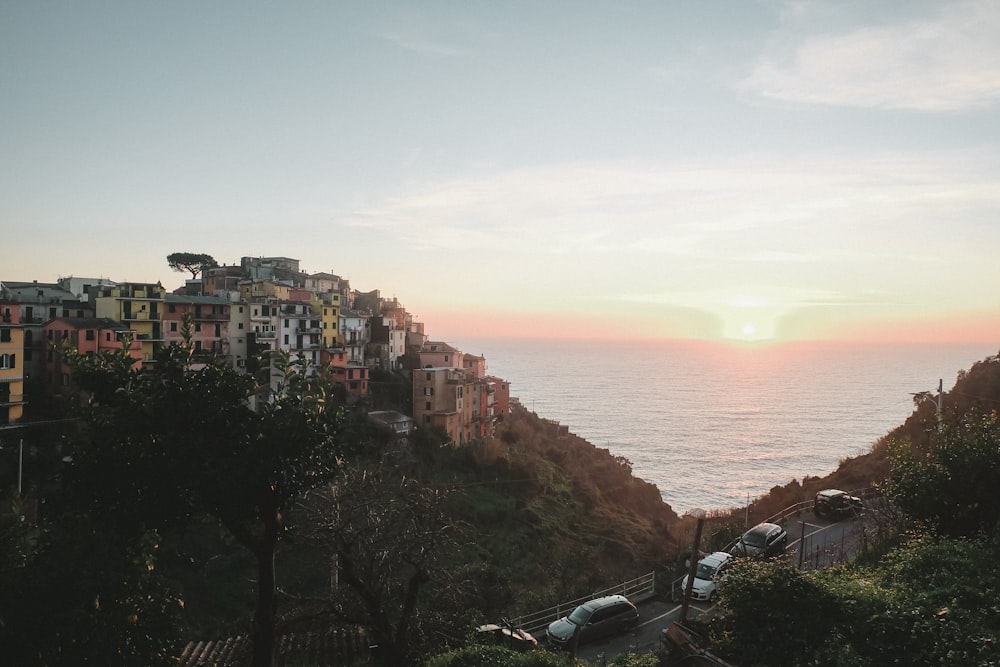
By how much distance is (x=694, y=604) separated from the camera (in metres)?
22.4

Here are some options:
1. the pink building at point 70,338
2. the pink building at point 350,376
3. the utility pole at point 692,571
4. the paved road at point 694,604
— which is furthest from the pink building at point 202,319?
the utility pole at point 692,571

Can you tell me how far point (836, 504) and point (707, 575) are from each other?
11.0 metres

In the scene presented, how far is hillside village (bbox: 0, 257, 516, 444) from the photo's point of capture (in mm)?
49312

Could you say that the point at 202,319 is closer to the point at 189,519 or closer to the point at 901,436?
the point at 189,519

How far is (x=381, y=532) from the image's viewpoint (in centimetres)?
1379

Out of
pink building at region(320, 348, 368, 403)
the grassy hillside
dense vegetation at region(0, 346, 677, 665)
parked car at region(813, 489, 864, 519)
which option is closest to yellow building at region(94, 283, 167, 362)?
pink building at region(320, 348, 368, 403)

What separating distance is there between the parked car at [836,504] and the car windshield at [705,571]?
401 inches

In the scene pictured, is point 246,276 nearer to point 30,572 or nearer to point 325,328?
point 325,328

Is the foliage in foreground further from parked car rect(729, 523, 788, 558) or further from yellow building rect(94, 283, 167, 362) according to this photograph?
yellow building rect(94, 283, 167, 362)

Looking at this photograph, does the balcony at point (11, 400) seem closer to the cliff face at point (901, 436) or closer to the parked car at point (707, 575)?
the parked car at point (707, 575)

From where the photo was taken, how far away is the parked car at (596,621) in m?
20.5

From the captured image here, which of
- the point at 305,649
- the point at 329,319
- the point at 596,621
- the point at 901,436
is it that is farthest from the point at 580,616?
the point at 329,319

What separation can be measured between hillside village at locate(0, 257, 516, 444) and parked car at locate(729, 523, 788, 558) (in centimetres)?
2994

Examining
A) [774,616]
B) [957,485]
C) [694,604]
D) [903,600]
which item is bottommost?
[694,604]
